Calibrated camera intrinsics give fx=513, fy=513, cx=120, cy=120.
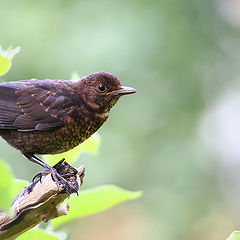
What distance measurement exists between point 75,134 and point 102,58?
11.2 ft

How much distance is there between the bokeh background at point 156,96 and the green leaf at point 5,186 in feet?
17.5

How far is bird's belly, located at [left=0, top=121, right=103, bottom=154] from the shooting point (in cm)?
302

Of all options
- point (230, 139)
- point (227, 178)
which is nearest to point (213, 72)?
point (230, 139)

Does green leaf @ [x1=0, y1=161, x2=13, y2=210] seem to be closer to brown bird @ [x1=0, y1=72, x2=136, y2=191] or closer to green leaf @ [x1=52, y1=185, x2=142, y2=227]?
green leaf @ [x1=52, y1=185, x2=142, y2=227]

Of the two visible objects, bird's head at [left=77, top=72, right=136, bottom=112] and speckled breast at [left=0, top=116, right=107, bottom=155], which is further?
bird's head at [left=77, top=72, right=136, bottom=112]

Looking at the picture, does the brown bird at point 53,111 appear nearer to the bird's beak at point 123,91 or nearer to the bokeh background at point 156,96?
the bird's beak at point 123,91

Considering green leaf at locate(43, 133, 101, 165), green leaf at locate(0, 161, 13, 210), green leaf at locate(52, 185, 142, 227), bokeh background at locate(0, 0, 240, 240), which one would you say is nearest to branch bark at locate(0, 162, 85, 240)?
green leaf at locate(52, 185, 142, 227)

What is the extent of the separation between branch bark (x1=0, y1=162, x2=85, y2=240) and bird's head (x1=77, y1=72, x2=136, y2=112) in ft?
3.55

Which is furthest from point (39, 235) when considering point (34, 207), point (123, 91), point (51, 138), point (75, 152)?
point (123, 91)

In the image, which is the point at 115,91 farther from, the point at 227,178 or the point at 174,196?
the point at 227,178

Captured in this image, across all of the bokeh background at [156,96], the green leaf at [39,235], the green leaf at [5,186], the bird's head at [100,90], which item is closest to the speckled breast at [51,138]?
the bird's head at [100,90]

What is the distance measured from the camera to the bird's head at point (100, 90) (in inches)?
130

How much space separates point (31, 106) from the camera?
324 centimetres

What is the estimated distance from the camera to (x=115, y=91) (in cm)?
331
